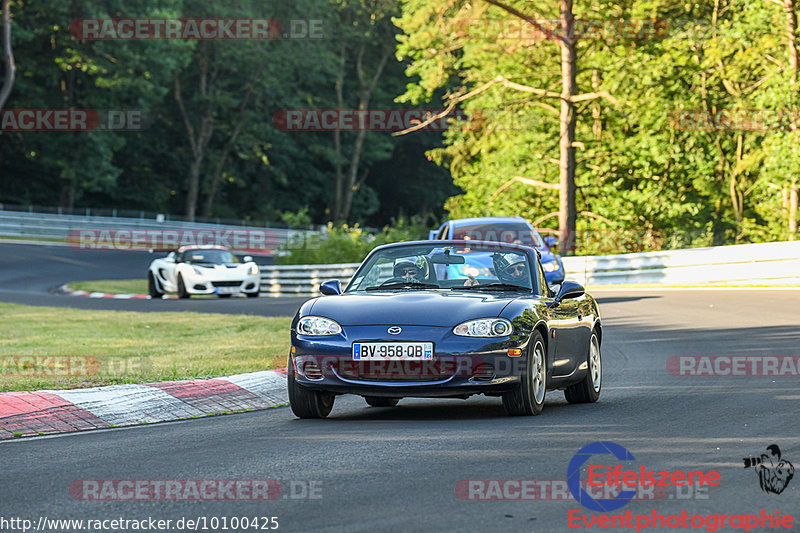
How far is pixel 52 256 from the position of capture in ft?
158

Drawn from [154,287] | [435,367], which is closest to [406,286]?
[435,367]

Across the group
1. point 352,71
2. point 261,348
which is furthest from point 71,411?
point 352,71

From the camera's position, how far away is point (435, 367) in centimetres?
908

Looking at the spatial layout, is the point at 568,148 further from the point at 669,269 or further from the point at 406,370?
the point at 406,370

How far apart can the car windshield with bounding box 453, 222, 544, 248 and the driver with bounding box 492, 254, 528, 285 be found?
510 inches

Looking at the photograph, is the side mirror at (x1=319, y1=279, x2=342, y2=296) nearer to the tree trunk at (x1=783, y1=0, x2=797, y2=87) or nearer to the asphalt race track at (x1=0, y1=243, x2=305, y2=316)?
the asphalt race track at (x1=0, y1=243, x2=305, y2=316)

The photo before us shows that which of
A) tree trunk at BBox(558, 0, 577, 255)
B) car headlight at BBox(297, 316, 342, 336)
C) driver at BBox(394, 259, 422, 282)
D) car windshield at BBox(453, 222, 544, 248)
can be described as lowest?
car headlight at BBox(297, 316, 342, 336)

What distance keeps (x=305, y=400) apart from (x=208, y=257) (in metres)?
22.8

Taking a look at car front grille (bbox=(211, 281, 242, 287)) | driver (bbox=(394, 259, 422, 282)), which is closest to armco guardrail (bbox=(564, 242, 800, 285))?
car front grille (bbox=(211, 281, 242, 287))

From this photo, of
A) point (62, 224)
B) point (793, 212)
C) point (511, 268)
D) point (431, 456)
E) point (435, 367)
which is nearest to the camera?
point (431, 456)

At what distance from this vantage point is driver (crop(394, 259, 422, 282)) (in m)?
10.3

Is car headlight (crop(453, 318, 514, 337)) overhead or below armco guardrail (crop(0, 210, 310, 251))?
below

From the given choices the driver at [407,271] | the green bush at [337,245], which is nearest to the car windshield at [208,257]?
the green bush at [337,245]

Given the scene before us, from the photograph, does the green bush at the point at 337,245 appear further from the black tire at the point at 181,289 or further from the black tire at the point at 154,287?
the black tire at the point at 181,289
